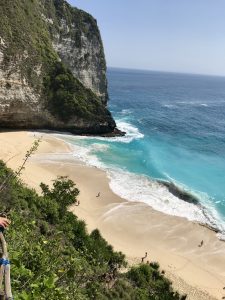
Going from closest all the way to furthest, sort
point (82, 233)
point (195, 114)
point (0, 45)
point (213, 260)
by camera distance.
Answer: point (82, 233) < point (213, 260) < point (0, 45) < point (195, 114)

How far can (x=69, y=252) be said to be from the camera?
14.3 m

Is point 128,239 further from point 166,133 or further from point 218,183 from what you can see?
point 166,133

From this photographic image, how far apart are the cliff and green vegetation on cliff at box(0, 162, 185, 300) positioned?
90.0ft

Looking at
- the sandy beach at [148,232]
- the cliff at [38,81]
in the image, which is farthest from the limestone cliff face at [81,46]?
the sandy beach at [148,232]

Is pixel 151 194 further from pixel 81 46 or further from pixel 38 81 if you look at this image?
pixel 81 46

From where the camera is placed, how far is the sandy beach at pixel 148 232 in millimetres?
29750

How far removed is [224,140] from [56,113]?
1234 inches

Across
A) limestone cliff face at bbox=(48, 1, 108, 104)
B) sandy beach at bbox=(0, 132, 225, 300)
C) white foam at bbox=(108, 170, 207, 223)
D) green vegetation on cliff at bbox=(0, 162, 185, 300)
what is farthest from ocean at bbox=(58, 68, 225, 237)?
green vegetation on cliff at bbox=(0, 162, 185, 300)

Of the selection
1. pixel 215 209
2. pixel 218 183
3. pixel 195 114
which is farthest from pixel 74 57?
pixel 215 209

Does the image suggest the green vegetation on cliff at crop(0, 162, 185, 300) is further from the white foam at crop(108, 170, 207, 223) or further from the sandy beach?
the white foam at crop(108, 170, 207, 223)

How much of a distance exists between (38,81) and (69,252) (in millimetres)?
50060

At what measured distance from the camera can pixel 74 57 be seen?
8306cm

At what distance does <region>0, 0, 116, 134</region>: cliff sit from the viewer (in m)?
55.9

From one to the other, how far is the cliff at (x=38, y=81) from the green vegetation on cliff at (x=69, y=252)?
27443 millimetres
